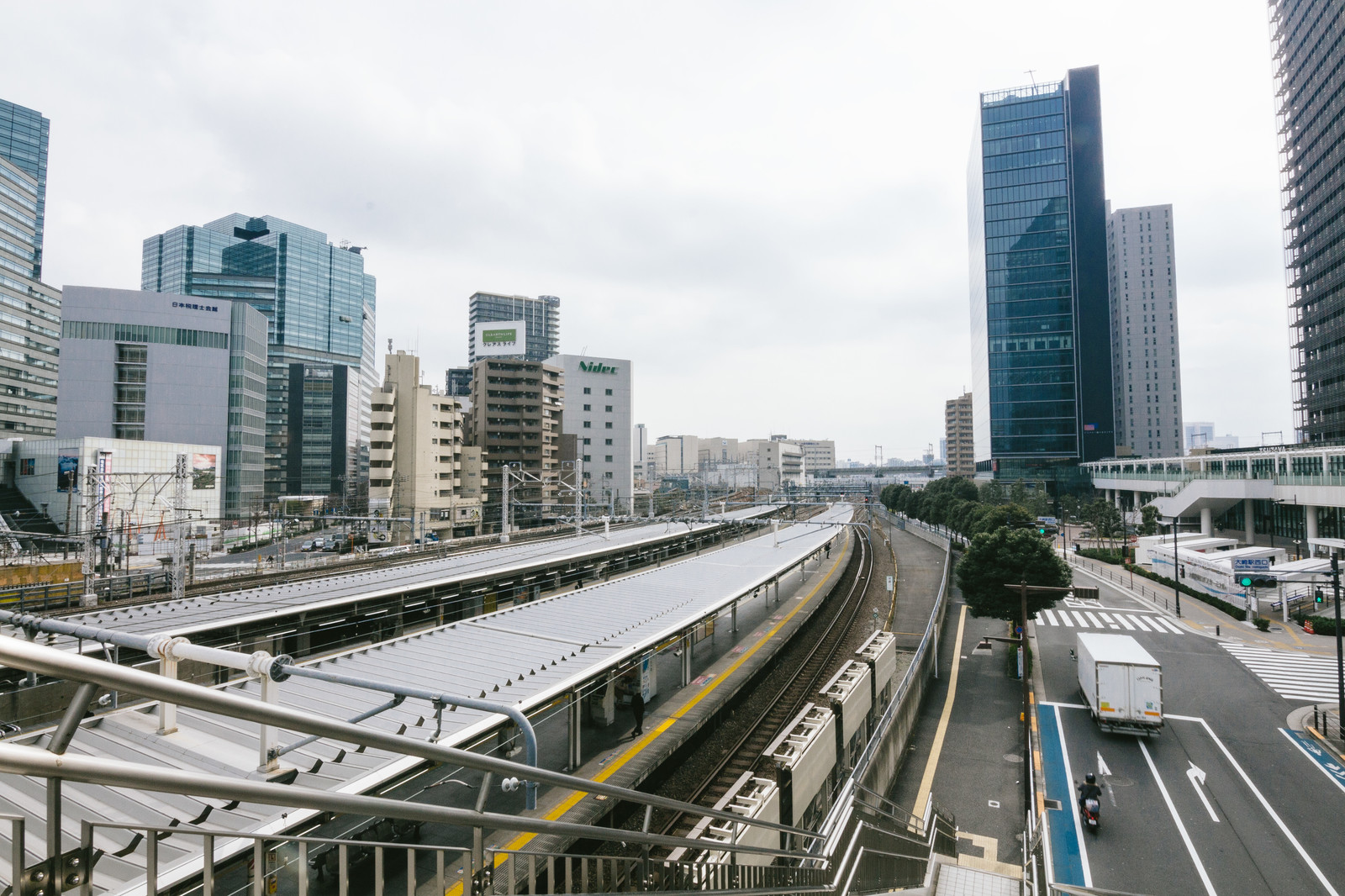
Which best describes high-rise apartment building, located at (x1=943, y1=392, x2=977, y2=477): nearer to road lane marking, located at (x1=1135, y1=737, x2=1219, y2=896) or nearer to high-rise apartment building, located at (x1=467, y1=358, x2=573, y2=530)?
high-rise apartment building, located at (x1=467, y1=358, x2=573, y2=530)

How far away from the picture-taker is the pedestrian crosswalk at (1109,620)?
2720 centimetres

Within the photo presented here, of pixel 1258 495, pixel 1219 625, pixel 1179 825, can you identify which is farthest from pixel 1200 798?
pixel 1258 495

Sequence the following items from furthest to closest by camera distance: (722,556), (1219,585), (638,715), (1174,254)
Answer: (1174,254), (1219,585), (722,556), (638,715)

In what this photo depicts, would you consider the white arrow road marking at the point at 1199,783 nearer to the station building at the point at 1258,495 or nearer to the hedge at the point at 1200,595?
the hedge at the point at 1200,595

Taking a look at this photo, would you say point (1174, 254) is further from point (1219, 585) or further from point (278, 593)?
point (278, 593)

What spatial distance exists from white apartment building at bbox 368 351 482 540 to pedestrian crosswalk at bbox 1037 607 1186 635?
136ft

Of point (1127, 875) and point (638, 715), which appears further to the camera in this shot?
point (638, 715)

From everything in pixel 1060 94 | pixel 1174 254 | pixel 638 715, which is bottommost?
pixel 638 715

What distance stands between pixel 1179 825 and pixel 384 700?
1527 cm

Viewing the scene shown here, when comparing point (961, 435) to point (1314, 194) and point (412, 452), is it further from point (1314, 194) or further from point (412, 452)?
point (412, 452)

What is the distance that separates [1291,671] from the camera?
844 inches

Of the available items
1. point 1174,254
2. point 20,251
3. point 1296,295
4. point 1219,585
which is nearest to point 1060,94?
point 1296,295

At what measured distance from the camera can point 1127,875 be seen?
36.5ft

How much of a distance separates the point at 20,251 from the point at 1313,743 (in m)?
110
